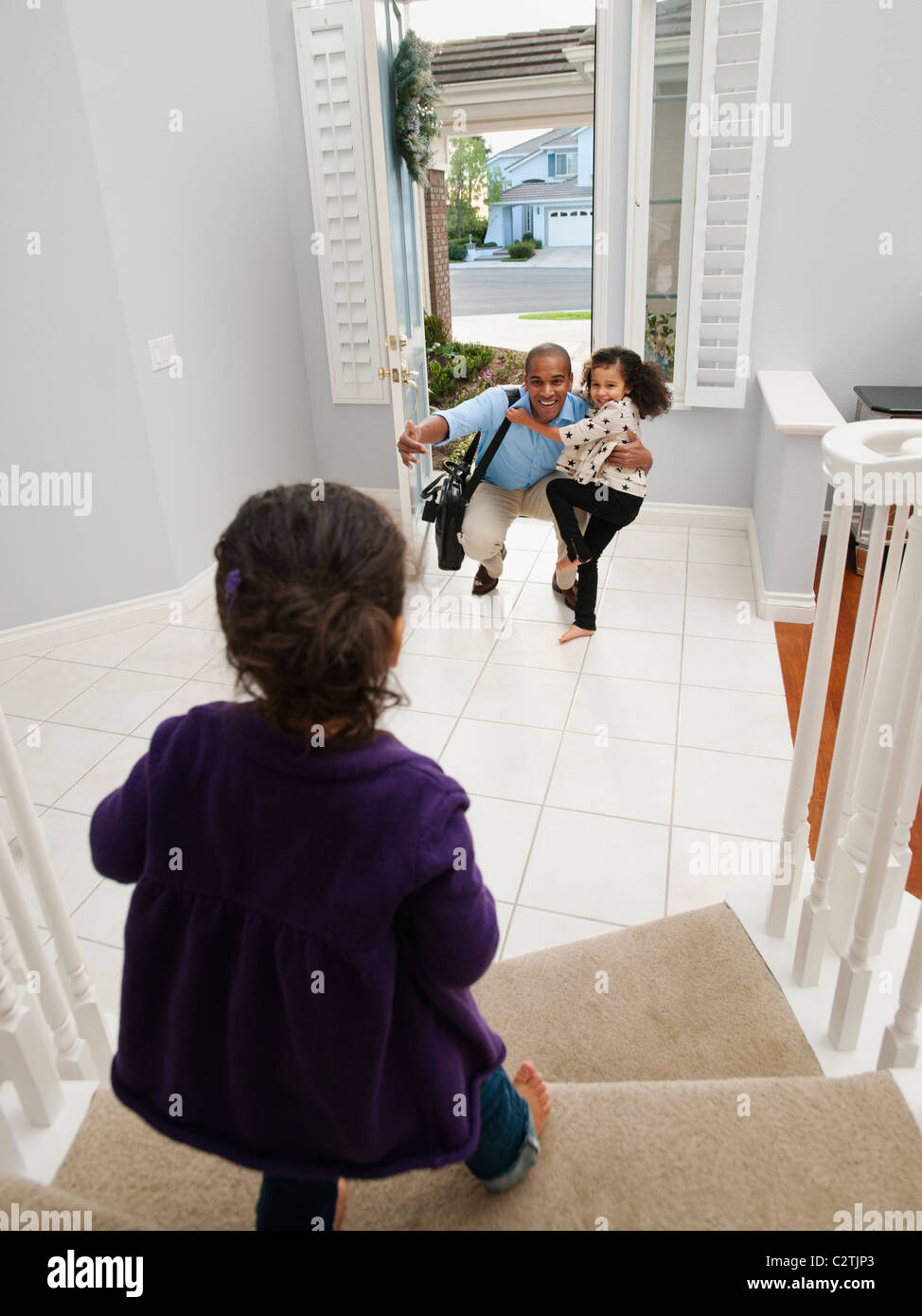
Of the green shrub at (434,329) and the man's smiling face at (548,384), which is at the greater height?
the man's smiling face at (548,384)

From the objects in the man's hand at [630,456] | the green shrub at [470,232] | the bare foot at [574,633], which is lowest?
the bare foot at [574,633]

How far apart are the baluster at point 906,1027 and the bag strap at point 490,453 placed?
2534 millimetres

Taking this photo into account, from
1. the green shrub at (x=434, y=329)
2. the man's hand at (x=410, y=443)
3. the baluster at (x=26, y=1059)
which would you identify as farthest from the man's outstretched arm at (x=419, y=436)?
the green shrub at (x=434, y=329)

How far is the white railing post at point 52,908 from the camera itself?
1.15 m

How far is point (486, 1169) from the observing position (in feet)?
3.65

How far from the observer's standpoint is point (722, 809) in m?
2.43

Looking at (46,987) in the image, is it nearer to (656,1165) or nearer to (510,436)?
(656,1165)

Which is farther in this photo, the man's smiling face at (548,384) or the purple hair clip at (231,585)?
the man's smiling face at (548,384)

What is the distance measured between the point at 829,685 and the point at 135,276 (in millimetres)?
3012

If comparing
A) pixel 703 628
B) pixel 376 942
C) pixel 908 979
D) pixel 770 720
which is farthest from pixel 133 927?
pixel 703 628

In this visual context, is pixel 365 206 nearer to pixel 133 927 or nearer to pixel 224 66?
pixel 224 66

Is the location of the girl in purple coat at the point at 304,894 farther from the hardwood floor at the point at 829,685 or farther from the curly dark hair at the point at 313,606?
the hardwood floor at the point at 829,685

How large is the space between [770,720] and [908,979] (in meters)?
1.74

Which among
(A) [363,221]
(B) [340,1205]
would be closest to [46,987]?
(B) [340,1205]
